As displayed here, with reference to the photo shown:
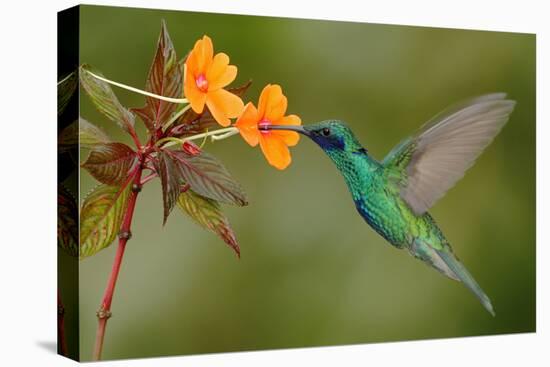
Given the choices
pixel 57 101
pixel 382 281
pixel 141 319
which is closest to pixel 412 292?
pixel 382 281

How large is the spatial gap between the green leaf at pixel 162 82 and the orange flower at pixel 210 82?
60mm

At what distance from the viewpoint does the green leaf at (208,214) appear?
4984 millimetres

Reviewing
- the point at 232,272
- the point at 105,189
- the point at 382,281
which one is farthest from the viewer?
the point at 382,281

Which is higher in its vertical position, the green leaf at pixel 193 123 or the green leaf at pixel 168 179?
the green leaf at pixel 193 123

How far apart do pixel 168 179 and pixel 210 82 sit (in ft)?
1.74

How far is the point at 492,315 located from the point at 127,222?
2.28 meters

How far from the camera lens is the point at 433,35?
570 cm

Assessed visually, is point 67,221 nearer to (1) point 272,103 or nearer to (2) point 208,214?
(2) point 208,214

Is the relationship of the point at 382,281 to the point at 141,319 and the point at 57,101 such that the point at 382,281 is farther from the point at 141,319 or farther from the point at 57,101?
the point at 57,101

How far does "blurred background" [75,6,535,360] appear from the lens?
493 cm

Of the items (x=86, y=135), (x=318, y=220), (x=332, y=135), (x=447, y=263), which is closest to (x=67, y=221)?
(x=86, y=135)

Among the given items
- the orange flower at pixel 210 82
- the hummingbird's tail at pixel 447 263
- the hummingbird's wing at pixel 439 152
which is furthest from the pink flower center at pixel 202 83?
the hummingbird's tail at pixel 447 263

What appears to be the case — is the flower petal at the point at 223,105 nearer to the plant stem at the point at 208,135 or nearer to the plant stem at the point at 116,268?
the plant stem at the point at 208,135

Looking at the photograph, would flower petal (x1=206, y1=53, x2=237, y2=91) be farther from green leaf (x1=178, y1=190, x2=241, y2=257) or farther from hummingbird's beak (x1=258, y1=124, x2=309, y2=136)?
green leaf (x1=178, y1=190, x2=241, y2=257)
